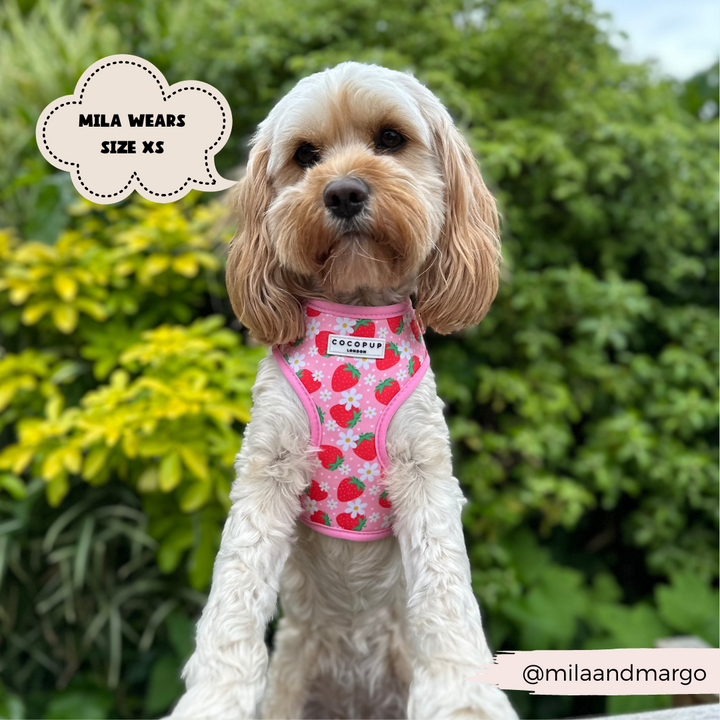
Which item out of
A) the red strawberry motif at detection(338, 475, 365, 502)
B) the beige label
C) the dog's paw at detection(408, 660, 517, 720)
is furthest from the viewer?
the beige label

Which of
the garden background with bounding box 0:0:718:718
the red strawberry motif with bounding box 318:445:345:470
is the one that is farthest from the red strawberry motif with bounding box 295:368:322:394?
the garden background with bounding box 0:0:718:718

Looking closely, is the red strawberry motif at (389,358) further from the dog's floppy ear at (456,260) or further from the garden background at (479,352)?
the garden background at (479,352)

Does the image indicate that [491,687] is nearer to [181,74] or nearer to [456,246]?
[456,246]

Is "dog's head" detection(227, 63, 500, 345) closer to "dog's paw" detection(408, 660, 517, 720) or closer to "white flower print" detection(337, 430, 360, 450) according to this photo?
"white flower print" detection(337, 430, 360, 450)

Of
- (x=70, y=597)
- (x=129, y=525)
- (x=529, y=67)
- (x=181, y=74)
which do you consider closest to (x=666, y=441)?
(x=529, y=67)

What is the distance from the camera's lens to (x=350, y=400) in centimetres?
129

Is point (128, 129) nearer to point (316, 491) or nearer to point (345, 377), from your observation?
point (345, 377)

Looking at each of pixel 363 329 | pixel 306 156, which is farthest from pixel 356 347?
pixel 306 156

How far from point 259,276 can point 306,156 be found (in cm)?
25

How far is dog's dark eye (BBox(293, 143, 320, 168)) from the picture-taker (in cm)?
133

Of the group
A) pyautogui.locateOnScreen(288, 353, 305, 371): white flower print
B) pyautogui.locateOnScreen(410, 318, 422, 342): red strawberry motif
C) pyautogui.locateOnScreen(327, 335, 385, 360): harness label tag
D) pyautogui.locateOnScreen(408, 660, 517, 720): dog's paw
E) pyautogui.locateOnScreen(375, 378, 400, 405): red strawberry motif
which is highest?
pyautogui.locateOnScreen(410, 318, 422, 342): red strawberry motif

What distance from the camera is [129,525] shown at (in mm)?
2783

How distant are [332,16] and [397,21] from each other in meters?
0.29

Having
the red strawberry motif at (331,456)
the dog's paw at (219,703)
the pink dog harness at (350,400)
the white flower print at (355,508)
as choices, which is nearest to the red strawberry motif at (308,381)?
the pink dog harness at (350,400)
